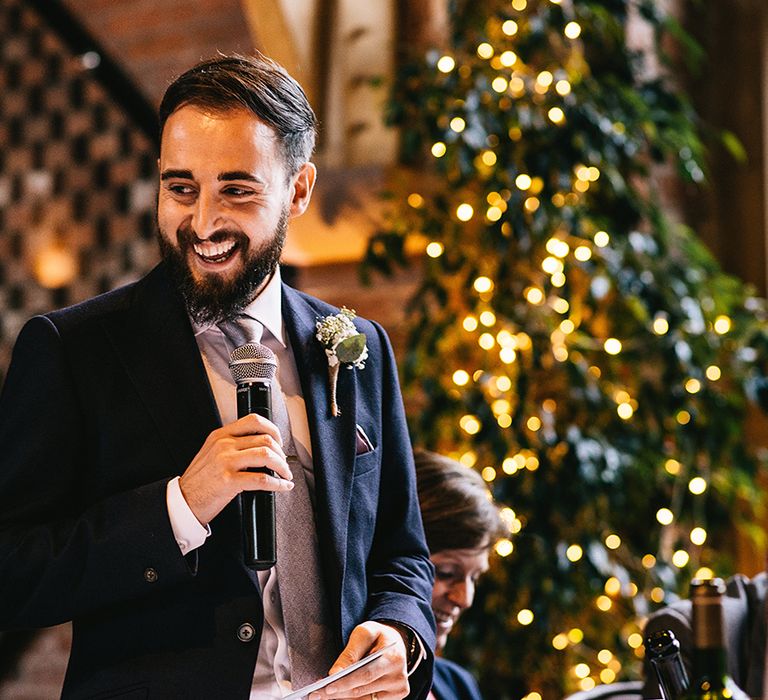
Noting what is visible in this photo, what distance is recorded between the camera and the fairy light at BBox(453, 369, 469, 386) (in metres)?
3.34

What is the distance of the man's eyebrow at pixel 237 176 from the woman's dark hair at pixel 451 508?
38.8 inches

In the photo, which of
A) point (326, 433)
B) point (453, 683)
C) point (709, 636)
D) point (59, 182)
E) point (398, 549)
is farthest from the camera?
point (59, 182)

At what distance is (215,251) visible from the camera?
141cm

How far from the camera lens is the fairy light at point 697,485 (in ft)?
11.0

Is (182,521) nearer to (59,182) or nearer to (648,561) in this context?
(648,561)

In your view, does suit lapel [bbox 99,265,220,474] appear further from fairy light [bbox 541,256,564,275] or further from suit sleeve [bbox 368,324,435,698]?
fairy light [bbox 541,256,564,275]

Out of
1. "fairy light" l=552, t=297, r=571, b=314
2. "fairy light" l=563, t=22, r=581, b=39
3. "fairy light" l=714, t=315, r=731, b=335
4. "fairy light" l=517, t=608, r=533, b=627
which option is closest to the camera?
"fairy light" l=517, t=608, r=533, b=627

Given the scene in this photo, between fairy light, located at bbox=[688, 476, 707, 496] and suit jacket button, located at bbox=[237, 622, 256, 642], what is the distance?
2.22 metres

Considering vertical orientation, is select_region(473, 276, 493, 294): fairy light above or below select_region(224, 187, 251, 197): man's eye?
below

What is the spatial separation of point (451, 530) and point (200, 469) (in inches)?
40.7

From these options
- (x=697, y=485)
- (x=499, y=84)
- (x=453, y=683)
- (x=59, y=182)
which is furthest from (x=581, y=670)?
(x=59, y=182)

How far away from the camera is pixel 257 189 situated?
1.42 meters

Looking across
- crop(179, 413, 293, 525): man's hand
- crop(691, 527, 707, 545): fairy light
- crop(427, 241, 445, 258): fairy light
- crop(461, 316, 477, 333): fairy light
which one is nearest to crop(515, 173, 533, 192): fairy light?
crop(427, 241, 445, 258): fairy light

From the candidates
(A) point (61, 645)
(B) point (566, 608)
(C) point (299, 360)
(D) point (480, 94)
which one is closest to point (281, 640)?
(C) point (299, 360)
